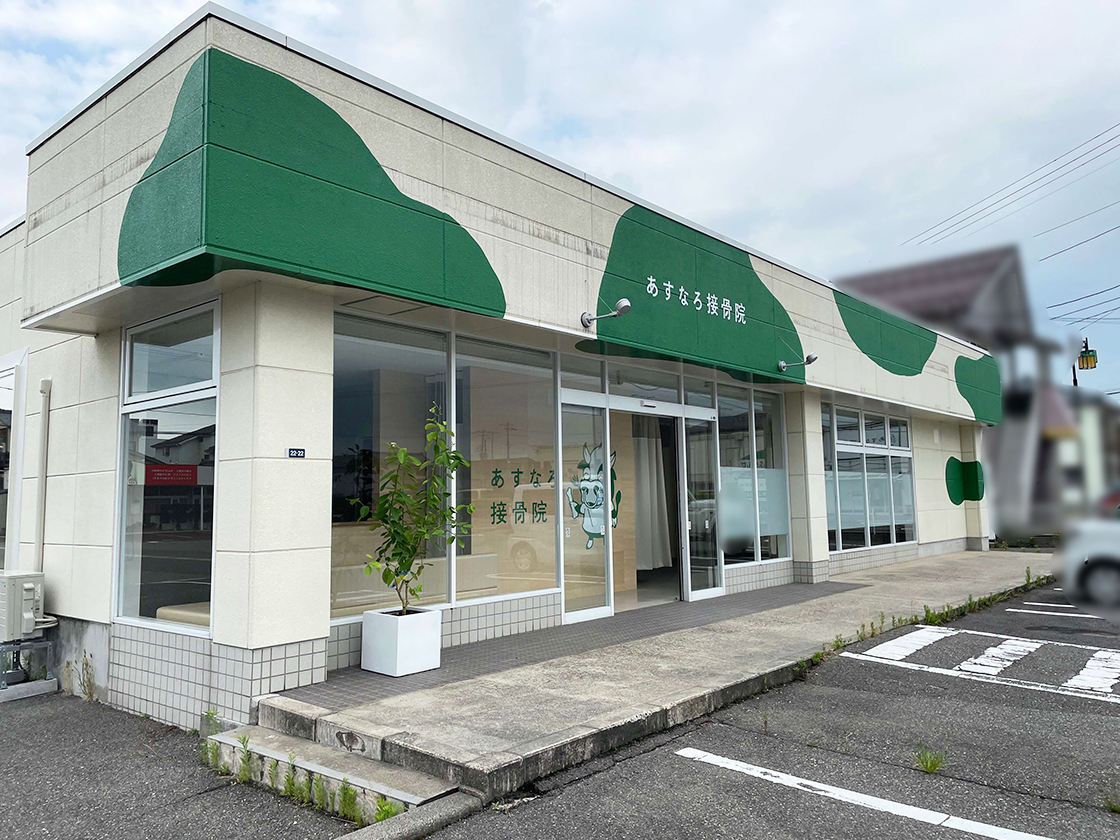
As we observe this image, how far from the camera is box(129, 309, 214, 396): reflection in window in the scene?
654cm

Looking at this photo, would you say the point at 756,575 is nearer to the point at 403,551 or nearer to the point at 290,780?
the point at 403,551

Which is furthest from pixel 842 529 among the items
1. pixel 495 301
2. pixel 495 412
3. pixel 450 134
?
pixel 450 134

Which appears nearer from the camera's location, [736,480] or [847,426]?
[736,480]

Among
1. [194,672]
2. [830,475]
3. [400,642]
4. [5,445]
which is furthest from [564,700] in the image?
[830,475]

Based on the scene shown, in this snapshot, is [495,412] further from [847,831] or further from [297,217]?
[847,831]

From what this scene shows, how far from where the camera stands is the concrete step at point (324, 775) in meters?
4.38

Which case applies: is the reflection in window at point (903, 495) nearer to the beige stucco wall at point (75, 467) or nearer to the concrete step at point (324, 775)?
the concrete step at point (324, 775)

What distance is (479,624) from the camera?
7879mm

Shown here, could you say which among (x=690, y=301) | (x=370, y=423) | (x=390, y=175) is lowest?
(x=370, y=423)

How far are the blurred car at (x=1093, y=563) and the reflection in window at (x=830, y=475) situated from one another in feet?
44.2

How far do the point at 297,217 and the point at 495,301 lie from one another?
6.58 ft

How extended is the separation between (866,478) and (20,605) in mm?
12437

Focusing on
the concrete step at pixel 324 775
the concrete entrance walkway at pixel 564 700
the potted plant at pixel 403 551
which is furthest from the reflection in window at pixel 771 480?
the concrete step at pixel 324 775

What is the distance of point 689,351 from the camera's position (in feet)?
31.7
